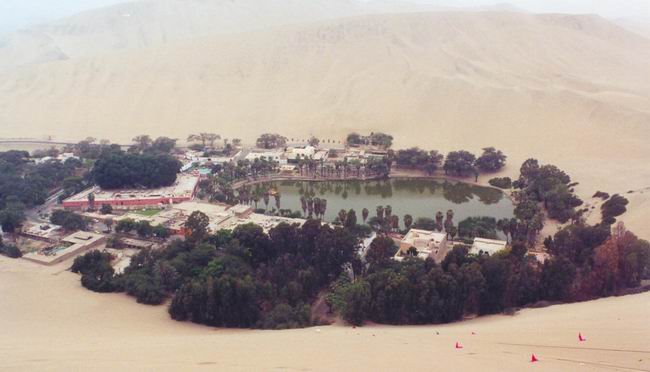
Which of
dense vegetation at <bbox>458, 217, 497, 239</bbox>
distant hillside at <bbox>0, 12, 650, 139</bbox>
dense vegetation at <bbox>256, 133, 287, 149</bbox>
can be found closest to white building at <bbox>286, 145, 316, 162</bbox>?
dense vegetation at <bbox>256, 133, 287, 149</bbox>

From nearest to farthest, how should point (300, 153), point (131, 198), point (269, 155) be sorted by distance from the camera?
point (131, 198)
point (300, 153)
point (269, 155)

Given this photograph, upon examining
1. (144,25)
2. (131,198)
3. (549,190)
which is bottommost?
(131,198)

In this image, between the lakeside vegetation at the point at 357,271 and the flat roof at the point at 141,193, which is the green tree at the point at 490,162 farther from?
the flat roof at the point at 141,193

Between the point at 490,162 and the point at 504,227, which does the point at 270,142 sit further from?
the point at 504,227

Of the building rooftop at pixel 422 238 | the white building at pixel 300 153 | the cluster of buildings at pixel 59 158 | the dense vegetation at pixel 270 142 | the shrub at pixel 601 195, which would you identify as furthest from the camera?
the dense vegetation at pixel 270 142

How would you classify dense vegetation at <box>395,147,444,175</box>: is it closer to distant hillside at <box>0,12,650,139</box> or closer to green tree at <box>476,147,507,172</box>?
green tree at <box>476,147,507,172</box>

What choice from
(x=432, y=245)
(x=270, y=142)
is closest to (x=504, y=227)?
(x=432, y=245)

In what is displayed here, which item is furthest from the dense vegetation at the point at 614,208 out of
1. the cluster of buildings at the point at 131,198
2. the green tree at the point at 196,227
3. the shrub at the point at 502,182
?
the cluster of buildings at the point at 131,198
